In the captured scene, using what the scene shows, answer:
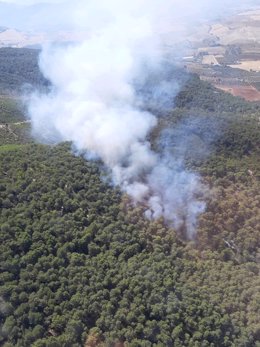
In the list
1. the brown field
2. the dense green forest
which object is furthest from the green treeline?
the brown field

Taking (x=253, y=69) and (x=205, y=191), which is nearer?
(x=205, y=191)

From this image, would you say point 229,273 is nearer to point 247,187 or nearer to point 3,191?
point 247,187

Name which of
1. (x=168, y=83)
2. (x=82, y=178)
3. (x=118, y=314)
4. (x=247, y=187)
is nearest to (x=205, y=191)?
(x=247, y=187)

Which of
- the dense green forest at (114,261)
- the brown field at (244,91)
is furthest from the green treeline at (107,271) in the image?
the brown field at (244,91)

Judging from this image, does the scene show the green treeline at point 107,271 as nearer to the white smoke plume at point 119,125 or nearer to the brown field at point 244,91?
the white smoke plume at point 119,125

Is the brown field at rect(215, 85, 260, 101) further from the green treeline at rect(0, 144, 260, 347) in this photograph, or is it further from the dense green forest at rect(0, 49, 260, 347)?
the green treeline at rect(0, 144, 260, 347)

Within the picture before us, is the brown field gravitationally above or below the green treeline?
below
